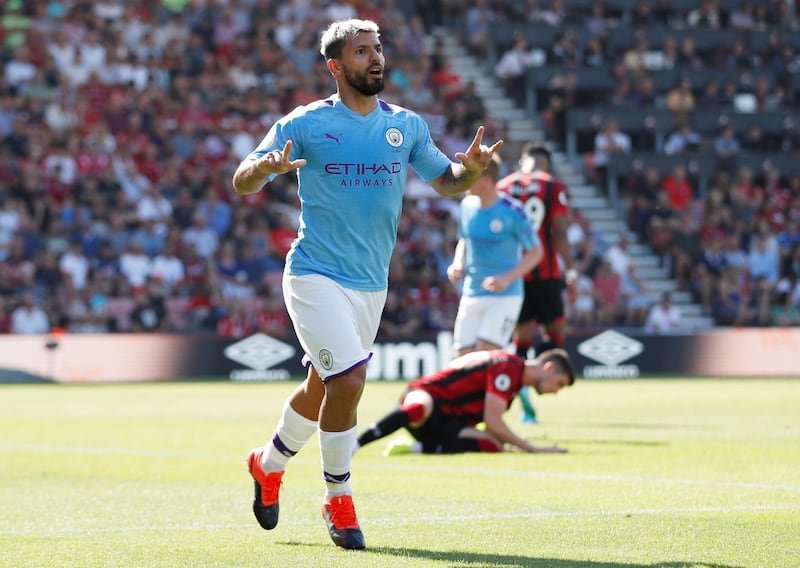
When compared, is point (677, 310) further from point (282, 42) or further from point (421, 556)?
point (421, 556)

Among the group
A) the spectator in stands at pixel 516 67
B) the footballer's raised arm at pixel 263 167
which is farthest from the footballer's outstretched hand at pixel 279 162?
the spectator in stands at pixel 516 67

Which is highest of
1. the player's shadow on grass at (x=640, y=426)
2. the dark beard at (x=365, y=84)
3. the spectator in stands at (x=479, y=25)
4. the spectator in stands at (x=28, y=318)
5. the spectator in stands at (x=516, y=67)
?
the spectator in stands at (x=479, y=25)

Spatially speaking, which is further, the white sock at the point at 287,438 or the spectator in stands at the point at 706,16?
the spectator in stands at the point at 706,16

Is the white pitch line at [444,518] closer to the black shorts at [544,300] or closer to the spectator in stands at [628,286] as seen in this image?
the black shorts at [544,300]

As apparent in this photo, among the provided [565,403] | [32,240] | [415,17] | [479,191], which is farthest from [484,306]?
[415,17]

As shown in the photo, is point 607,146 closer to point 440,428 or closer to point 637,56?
point 637,56

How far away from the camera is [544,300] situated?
51.9 ft

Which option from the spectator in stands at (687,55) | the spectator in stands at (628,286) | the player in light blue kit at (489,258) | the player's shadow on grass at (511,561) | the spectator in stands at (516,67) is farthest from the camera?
the spectator in stands at (687,55)

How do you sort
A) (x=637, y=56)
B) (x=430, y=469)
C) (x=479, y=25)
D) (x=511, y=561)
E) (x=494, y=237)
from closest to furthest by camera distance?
(x=511, y=561)
(x=430, y=469)
(x=494, y=237)
(x=637, y=56)
(x=479, y=25)

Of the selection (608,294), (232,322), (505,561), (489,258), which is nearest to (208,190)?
(232,322)

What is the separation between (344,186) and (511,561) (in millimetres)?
2021

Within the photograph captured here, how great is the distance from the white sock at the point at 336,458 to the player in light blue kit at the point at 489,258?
6.33m

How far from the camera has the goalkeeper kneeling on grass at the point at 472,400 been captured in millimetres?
11867

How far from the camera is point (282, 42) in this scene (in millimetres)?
31344
